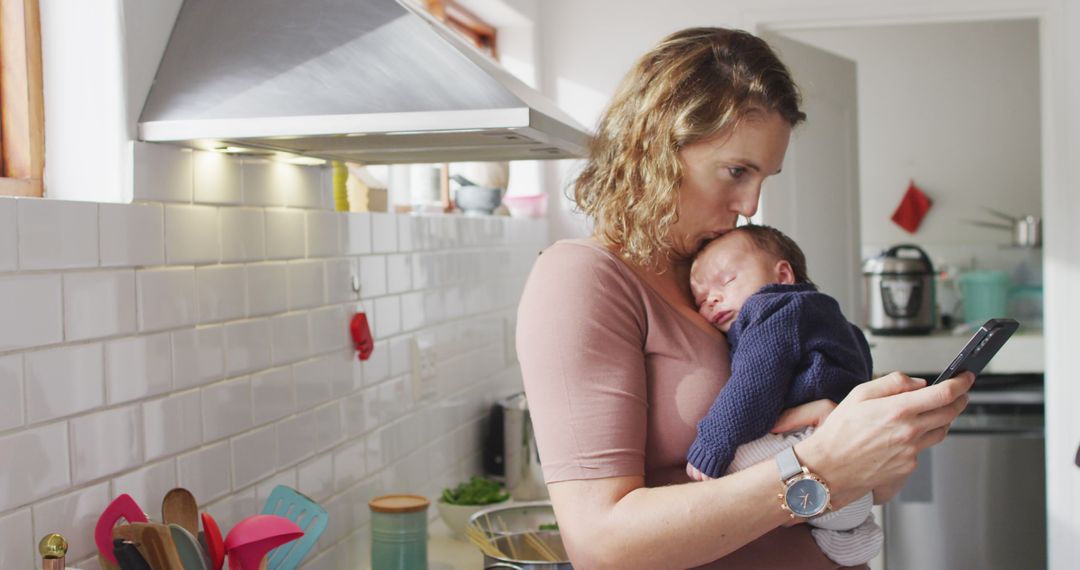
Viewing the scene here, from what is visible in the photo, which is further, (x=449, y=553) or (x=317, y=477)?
(x=449, y=553)

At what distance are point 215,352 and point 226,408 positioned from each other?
0.10 metres

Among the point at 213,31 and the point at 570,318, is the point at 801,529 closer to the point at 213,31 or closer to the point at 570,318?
the point at 570,318

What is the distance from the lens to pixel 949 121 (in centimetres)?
561

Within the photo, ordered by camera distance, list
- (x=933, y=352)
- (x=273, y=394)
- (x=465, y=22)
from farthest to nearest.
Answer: (x=933, y=352) < (x=465, y=22) < (x=273, y=394)

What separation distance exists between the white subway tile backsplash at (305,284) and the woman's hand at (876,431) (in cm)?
104

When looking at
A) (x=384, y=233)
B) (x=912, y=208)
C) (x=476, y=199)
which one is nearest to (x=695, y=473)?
(x=384, y=233)

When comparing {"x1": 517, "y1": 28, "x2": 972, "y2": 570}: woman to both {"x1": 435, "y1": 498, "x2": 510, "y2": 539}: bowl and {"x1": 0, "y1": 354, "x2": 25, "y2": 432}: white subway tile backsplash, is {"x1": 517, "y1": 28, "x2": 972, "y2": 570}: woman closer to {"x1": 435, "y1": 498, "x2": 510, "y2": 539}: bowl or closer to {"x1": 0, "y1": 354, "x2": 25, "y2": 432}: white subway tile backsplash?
{"x1": 0, "y1": 354, "x2": 25, "y2": 432}: white subway tile backsplash

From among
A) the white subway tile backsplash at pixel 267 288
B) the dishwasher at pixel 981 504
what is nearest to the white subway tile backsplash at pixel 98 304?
the white subway tile backsplash at pixel 267 288

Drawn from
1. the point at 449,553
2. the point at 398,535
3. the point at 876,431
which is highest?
the point at 876,431

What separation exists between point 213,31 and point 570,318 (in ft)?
2.39

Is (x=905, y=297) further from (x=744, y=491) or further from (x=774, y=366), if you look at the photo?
(x=744, y=491)

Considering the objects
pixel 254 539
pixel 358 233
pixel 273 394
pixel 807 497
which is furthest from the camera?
pixel 358 233

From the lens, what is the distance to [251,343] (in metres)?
1.78

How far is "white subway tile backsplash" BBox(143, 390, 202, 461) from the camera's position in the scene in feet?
4.90
